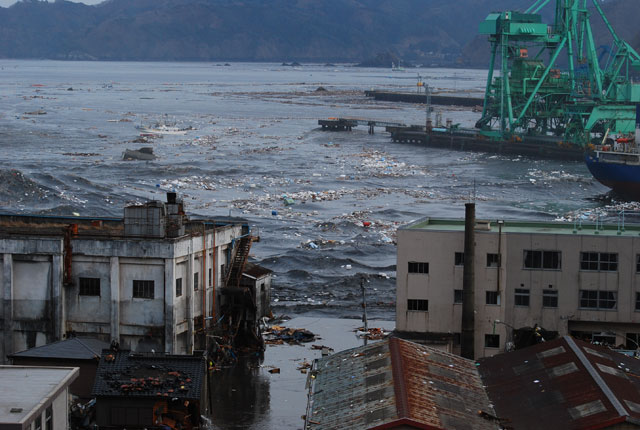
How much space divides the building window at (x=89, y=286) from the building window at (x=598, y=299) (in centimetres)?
1208

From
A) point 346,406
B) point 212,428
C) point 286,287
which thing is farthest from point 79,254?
point 286,287

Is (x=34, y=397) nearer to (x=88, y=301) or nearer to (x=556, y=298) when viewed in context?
(x=88, y=301)

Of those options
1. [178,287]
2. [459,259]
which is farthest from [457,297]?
[178,287]

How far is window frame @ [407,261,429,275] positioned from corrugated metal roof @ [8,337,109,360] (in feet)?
26.5

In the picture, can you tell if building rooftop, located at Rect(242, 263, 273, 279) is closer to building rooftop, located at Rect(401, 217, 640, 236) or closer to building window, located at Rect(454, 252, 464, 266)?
building rooftop, located at Rect(401, 217, 640, 236)

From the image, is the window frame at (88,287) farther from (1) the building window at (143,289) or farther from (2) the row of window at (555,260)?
(2) the row of window at (555,260)

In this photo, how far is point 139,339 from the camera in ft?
89.6

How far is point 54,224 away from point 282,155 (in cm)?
6052

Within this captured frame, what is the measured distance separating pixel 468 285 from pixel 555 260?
235cm

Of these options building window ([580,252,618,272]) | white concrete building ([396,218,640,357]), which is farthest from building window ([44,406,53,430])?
building window ([580,252,618,272])

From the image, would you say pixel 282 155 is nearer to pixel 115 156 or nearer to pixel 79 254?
pixel 115 156

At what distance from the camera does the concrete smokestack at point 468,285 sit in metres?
27.4

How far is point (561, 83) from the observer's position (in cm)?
10319

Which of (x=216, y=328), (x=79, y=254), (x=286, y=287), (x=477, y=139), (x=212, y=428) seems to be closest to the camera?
(x=212, y=428)
